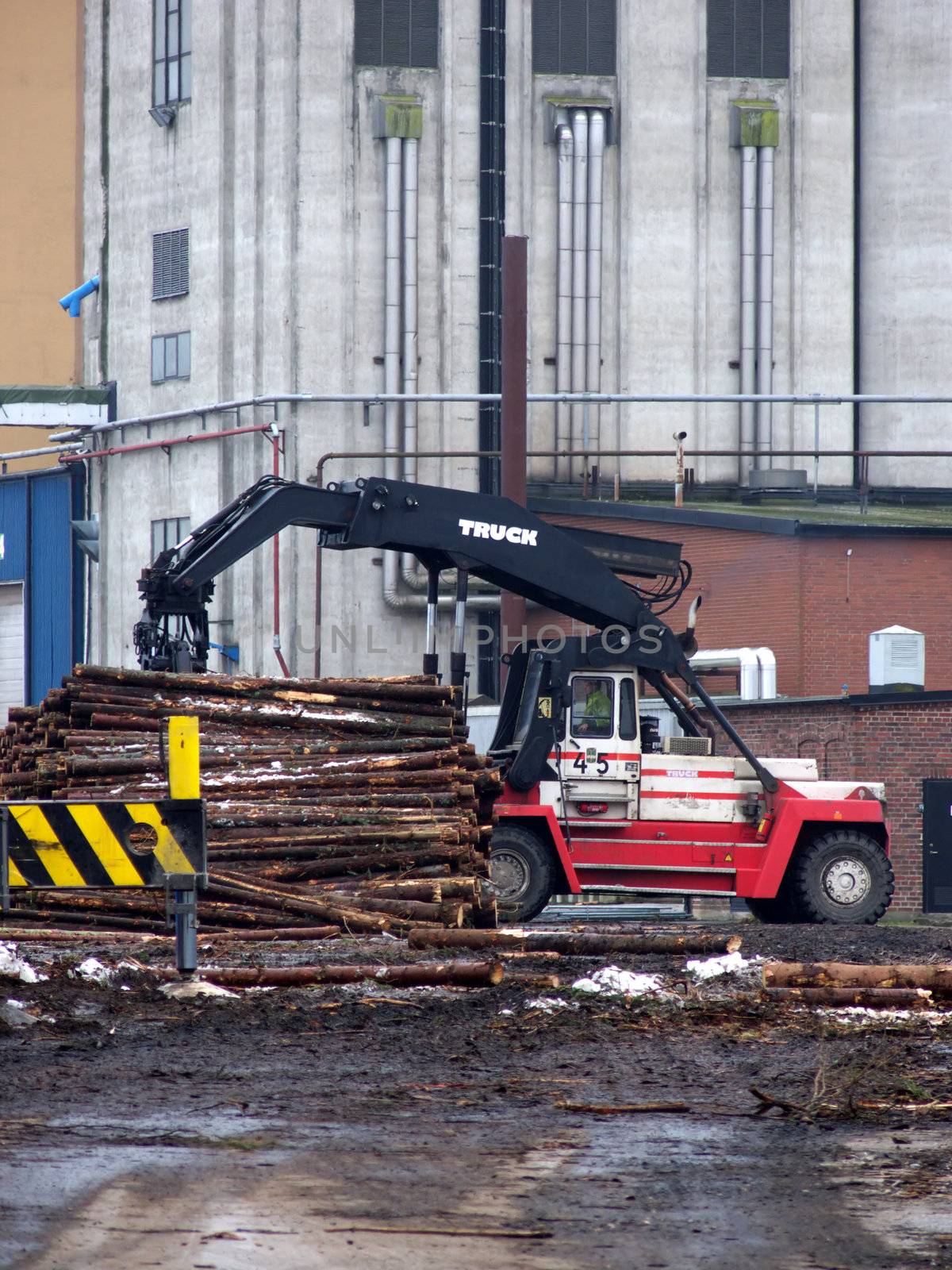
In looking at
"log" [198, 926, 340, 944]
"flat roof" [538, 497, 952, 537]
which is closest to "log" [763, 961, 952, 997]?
"log" [198, 926, 340, 944]

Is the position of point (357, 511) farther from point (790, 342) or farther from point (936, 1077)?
point (790, 342)

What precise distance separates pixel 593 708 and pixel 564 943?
725cm

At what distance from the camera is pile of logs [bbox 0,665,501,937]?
1295cm

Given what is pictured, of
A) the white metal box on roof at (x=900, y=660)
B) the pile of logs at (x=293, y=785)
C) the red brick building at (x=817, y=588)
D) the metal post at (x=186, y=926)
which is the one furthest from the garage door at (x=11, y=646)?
the metal post at (x=186, y=926)

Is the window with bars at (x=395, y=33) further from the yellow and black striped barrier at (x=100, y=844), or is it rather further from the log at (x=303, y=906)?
the yellow and black striped barrier at (x=100, y=844)

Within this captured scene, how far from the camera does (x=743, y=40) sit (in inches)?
1389

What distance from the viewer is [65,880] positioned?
8.78 metres

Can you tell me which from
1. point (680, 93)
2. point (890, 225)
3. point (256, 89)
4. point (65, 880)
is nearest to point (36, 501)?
point (256, 89)

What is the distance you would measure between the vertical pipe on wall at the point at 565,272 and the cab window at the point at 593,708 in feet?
52.1

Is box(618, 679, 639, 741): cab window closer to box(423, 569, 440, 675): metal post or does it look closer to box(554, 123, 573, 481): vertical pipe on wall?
box(423, 569, 440, 675): metal post

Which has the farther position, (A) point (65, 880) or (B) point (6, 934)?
(B) point (6, 934)

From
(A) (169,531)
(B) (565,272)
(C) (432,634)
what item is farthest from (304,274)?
(C) (432,634)

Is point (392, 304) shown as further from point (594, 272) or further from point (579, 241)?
point (594, 272)

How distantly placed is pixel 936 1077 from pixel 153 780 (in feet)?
26.0
